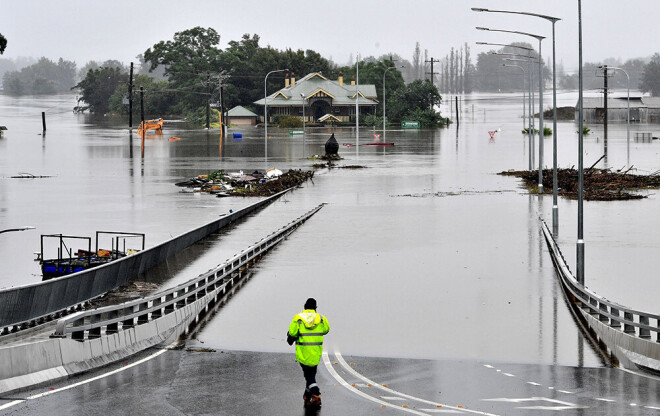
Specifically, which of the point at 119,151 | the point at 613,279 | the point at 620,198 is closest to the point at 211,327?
the point at 613,279

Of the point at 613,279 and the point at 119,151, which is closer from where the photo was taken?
the point at 613,279

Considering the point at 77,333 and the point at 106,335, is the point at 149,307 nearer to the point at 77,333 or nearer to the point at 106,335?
the point at 106,335

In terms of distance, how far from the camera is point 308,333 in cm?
1556

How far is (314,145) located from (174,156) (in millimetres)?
20605

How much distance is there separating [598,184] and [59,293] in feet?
141

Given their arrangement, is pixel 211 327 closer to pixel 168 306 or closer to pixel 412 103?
pixel 168 306

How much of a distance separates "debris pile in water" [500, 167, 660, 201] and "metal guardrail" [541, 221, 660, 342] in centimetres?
2606

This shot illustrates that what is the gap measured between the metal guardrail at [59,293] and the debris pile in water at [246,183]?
30675 millimetres

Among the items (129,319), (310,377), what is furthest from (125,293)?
(310,377)

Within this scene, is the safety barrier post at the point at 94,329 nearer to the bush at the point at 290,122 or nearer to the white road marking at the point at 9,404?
the white road marking at the point at 9,404

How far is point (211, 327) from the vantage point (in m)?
23.6

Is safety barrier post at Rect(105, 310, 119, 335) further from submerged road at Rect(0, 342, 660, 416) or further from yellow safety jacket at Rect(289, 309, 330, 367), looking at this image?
yellow safety jacket at Rect(289, 309, 330, 367)

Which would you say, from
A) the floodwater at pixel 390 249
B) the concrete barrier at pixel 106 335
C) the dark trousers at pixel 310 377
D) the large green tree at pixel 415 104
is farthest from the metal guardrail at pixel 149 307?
the large green tree at pixel 415 104

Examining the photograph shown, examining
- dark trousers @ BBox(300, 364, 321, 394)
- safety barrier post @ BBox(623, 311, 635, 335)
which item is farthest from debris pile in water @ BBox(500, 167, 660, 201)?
dark trousers @ BBox(300, 364, 321, 394)
